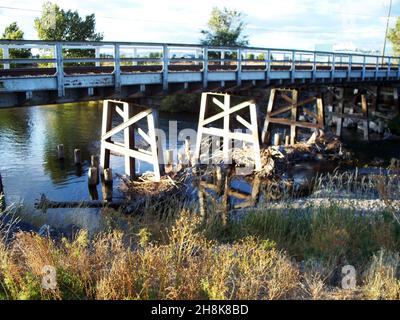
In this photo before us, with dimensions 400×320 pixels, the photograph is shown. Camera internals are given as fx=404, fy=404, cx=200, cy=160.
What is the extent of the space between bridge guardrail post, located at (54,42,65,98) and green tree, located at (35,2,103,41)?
85.8ft

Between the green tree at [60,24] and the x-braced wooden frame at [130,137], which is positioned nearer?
the x-braced wooden frame at [130,137]

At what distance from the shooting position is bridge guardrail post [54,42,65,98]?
24.1ft

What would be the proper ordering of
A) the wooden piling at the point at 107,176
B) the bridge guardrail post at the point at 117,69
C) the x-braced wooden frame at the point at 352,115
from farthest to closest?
1. the x-braced wooden frame at the point at 352,115
2. the wooden piling at the point at 107,176
3. the bridge guardrail post at the point at 117,69

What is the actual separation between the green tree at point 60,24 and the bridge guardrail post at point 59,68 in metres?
26.2

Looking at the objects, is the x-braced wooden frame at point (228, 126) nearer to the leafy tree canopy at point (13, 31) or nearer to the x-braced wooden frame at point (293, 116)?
the x-braced wooden frame at point (293, 116)

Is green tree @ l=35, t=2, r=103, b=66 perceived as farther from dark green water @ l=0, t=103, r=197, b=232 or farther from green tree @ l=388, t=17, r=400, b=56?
green tree @ l=388, t=17, r=400, b=56

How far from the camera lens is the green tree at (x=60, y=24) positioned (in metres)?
31.0

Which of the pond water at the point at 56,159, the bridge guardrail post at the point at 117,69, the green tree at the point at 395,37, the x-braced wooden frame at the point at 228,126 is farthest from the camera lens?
the green tree at the point at 395,37

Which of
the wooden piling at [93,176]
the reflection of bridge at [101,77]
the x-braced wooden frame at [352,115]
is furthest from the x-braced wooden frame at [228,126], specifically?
the x-braced wooden frame at [352,115]

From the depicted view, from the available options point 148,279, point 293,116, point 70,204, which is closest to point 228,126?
point 293,116

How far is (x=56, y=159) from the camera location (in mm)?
15023

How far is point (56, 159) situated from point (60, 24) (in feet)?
66.3

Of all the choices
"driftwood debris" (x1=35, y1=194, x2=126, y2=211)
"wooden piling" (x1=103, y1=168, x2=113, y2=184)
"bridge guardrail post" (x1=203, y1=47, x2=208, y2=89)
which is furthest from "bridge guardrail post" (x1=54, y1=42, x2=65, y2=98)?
"bridge guardrail post" (x1=203, y1=47, x2=208, y2=89)
